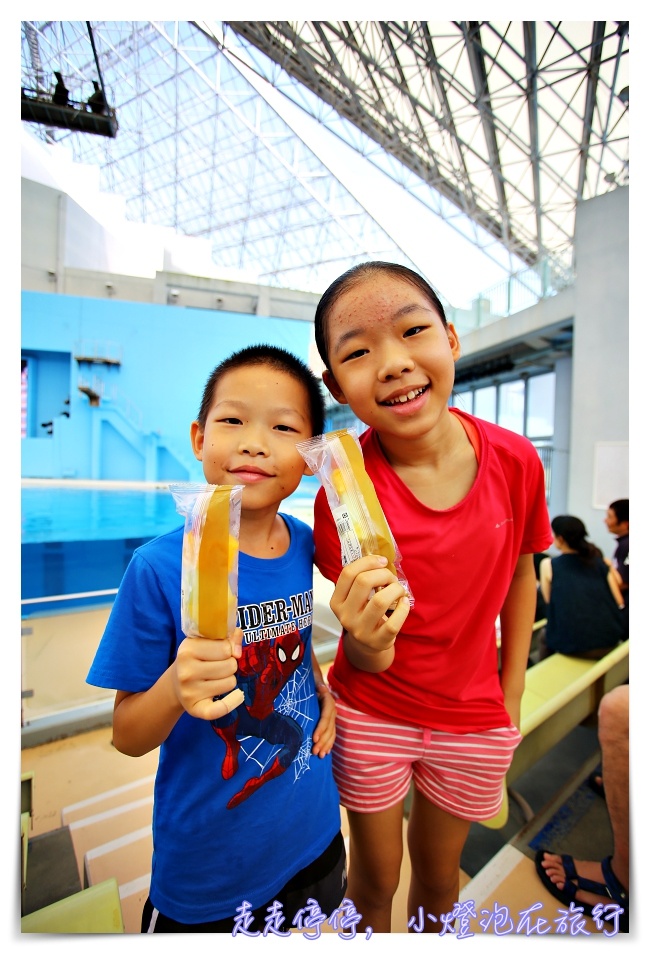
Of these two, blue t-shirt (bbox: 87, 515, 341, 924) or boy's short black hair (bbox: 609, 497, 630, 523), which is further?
boy's short black hair (bbox: 609, 497, 630, 523)

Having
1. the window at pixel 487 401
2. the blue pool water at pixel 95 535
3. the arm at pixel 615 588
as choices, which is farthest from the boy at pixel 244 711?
the blue pool water at pixel 95 535

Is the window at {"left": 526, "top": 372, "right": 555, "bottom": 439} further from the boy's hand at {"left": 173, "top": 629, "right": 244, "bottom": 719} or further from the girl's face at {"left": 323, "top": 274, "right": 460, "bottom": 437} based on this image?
the boy's hand at {"left": 173, "top": 629, "right": 244, "bottom": 719}

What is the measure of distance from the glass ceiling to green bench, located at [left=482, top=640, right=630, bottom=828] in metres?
1.12

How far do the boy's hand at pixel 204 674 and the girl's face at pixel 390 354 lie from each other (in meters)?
0.33

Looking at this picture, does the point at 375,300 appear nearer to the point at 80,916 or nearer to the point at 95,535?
the point at 80,916

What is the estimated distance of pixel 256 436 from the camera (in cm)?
52

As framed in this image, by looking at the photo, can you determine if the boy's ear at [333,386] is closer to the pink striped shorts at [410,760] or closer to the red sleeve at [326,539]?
the red sleeve at [326,539]

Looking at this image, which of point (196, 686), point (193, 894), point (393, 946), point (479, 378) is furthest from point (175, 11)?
point (393, 946)

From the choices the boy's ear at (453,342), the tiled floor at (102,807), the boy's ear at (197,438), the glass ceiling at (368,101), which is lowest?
the tiled floor at (102,807)

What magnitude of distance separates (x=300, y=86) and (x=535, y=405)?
1.41 meters

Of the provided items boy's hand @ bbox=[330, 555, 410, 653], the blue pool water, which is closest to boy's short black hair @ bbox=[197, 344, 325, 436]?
boy's hand @ bbox=[330, 555, 410, 653]

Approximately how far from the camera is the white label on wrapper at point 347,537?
0.45m

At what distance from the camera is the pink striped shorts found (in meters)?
0.65

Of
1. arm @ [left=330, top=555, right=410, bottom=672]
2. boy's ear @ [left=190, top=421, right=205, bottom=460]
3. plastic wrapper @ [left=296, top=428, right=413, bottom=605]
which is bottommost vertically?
arm @ [left=330, top=555, right=410, bottom=672]
